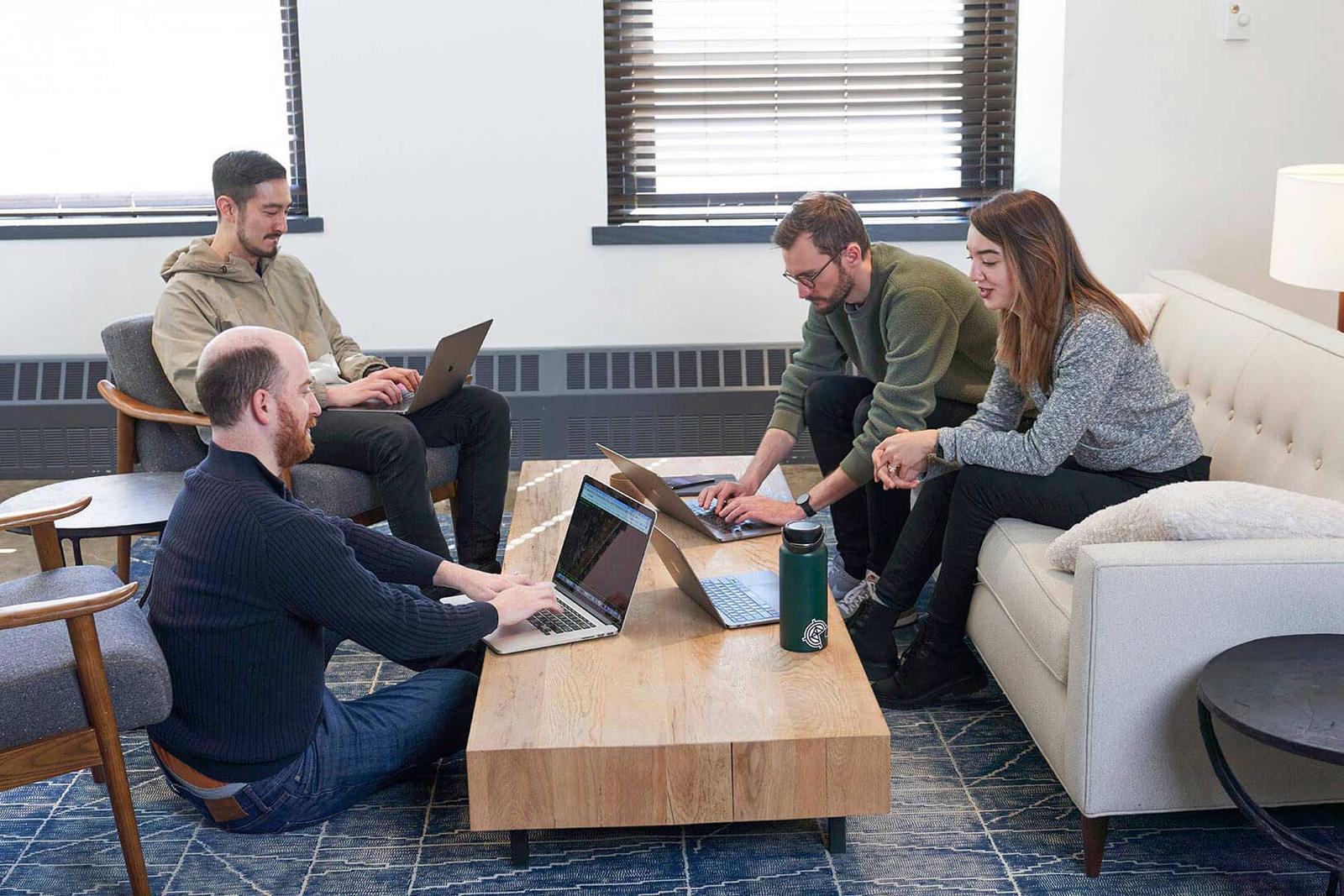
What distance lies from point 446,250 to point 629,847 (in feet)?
9.06

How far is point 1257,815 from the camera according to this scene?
1.95 metres

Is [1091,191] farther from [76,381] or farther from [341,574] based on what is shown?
[76,381]

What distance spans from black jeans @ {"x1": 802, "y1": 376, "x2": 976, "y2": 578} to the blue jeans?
1.20m

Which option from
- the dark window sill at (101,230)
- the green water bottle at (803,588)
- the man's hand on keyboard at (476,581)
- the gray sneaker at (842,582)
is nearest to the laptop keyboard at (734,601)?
the green water bottle at (803,588)

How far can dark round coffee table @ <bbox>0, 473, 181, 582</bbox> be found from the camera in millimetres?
2734

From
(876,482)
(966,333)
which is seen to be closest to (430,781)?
(876,482)

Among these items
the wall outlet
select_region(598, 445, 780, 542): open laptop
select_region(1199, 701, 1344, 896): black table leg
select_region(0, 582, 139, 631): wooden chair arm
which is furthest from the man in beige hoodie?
the wall outlet

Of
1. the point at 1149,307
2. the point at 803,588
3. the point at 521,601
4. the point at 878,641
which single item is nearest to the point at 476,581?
the point at 521,601

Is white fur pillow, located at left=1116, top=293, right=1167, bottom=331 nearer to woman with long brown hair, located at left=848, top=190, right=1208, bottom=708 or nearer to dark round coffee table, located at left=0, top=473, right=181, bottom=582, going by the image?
woman with long brown hair, located at left=848, top=190, right=1208, bottom=708

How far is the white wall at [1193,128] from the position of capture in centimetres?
414

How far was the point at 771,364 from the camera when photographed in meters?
4.59

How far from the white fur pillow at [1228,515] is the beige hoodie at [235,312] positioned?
208 centimetres

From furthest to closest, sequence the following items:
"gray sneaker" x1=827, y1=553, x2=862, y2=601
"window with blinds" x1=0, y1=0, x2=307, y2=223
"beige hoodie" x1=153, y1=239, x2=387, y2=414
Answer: "window with blinds" x1=0, y1=0, x2=307, y2=223 → "gray sneaker" x1=827, y1=553, x2=862, y2=601 → "beige hoodie" x1=153, y1=239, x2=387, y2=414

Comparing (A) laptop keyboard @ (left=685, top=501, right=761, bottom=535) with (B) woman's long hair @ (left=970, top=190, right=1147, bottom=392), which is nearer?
(B) woman's long hair @ (left=970, top=190, right=1147, bottom=392)
